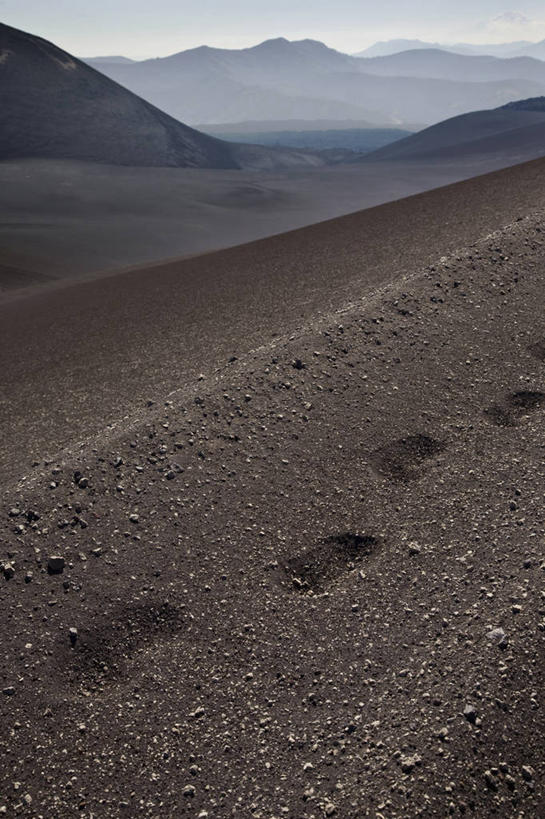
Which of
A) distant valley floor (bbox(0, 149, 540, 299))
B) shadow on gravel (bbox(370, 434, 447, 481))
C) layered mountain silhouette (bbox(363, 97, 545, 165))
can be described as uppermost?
layered mountain silhouette (bbox(363, 97, 545, 165))

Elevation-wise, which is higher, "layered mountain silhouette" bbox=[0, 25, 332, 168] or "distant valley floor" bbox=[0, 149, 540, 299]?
"layered mountain silhouette" bbox=[0, 25, 332, 168]

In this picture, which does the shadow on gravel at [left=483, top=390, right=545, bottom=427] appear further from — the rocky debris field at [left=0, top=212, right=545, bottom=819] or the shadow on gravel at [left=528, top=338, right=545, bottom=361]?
the shadow on gravel at [left=528, top=338, right=545, bottom=361]

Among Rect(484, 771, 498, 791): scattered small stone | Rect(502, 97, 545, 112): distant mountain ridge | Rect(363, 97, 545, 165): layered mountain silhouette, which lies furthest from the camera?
Rect(502, 97, 545, 112): distant mountain ridge

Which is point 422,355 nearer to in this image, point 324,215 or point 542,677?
point 542,677

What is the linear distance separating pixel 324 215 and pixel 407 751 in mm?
45245

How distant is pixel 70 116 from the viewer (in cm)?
6128

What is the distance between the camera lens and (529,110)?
96.7m

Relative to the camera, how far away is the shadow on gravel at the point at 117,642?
5.18 m

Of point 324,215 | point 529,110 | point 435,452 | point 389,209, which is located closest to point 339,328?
point 435,452

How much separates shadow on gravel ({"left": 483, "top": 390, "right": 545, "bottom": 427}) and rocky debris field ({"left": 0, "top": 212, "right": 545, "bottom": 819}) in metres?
0.02

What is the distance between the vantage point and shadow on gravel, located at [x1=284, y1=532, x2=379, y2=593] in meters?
5.88

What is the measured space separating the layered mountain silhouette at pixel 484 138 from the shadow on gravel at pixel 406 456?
67787mm

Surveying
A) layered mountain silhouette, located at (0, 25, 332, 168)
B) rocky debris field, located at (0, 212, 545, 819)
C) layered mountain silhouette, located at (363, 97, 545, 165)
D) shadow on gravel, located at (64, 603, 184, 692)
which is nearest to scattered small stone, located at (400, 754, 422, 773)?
rocky debris field, located at (0, 212, 545, 819)

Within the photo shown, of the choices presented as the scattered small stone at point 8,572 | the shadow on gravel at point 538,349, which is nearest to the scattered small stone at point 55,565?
the scattered small stone at point 8,572
